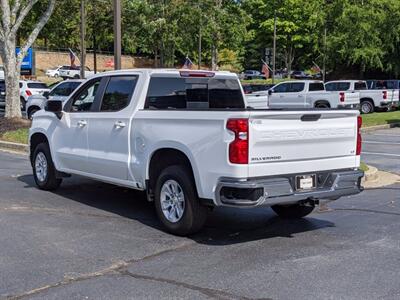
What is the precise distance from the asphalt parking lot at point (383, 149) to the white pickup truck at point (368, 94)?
9001mm

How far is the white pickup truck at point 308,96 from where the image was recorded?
27641mm

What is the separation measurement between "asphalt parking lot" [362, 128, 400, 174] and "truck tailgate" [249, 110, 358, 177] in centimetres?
594

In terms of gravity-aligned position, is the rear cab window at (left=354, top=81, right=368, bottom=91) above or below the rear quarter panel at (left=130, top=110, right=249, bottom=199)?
above

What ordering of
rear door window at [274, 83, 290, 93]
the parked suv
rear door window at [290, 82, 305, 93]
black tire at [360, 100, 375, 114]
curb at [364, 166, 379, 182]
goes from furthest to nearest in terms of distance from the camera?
the parked suv
black tire at [360, 100, 375, 114]
rear door window at [274, 83, 290, 93]
rear door window at [290, 82, 305, 93]
curb at [364, 166, 379, 182]

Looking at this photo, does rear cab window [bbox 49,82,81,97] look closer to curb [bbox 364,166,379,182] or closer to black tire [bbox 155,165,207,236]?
curb [bbox 364,166,379,182]

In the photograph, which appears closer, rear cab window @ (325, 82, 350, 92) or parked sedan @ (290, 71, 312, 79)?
rear cab window @ (325, 82, 350, 92)

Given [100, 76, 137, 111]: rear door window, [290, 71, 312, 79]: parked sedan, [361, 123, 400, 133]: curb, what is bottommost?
[361, 123, 400, 133]: curb

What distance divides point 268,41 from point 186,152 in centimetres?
6465

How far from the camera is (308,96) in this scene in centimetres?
2873

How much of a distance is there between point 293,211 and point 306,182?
1.37m

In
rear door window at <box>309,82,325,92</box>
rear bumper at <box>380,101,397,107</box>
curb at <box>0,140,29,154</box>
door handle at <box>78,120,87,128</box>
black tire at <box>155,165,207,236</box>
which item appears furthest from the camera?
rear bumper at <box>380,101,397,107</box>

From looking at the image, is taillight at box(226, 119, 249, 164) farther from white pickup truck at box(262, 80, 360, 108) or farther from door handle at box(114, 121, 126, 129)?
white pickup truck at box(262, 80, 360, 108)

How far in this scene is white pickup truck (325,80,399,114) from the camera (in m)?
31.9

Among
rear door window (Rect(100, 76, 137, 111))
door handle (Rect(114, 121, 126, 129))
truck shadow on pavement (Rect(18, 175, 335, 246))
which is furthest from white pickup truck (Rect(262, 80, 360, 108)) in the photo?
door handle (Rect(114, 121, 126, 129))
